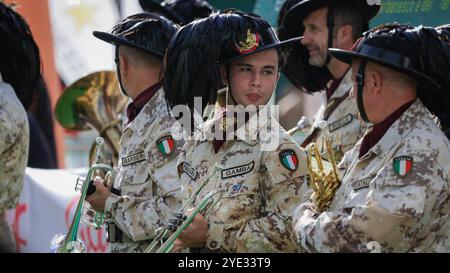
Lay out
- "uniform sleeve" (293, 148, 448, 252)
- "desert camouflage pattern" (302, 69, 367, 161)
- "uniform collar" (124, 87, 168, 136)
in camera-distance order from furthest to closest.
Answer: "desert camouflage pattern" (302, 69, 367, 161) < "uniform collar" (124, 87, 168, 136) < "uniform sleeve" (293, 148, 448, 252)

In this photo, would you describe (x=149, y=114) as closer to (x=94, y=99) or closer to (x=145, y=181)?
(x=145, y=181)

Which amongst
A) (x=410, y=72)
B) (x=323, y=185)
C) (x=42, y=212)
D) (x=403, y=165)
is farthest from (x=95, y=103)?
(x=403, y=165)

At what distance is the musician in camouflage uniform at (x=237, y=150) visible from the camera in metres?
5.18

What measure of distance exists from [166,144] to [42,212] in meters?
3.36

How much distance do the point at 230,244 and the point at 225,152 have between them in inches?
18.7

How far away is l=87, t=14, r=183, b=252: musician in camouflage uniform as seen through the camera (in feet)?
19.4

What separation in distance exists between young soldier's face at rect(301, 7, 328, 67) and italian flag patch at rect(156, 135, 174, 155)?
65.9 inches

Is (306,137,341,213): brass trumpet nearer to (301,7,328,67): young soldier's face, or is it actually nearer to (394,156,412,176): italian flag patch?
(394,156,412,176): italian flag patch

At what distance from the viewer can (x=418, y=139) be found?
15.0ft

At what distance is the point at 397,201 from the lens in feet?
14.6

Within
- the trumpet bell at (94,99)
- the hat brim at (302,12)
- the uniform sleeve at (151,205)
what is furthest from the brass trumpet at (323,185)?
the trumpet bell at (94,99)

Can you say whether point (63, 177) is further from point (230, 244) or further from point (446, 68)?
point (446, 68)

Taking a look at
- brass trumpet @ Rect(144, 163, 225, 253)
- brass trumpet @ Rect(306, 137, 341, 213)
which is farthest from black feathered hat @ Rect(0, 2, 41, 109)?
brass trumpet @ Rect(306, 137, 341, 213)
